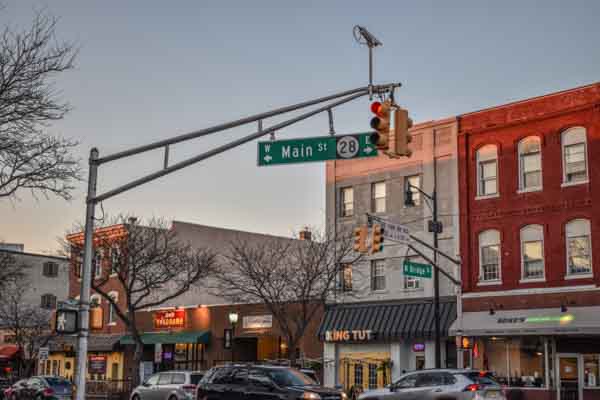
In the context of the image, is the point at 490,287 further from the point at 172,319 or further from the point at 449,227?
the point at 172,319

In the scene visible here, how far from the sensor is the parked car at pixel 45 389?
37281mm

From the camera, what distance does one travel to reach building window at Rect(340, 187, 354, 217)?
4403 cm

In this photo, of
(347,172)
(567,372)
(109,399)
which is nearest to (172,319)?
(109,399)

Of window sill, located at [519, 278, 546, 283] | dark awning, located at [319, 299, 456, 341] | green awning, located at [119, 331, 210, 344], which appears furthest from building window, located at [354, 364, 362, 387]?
green awning, located at [119, 331, 210, 344]

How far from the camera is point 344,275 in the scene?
141 ft

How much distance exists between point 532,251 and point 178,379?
15817 mm

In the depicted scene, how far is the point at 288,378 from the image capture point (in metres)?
23.3

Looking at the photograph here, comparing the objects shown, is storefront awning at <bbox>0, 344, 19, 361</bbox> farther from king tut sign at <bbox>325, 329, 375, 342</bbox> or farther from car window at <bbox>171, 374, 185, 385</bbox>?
car window at <bbox>171, 374, 185, 385</bbox>

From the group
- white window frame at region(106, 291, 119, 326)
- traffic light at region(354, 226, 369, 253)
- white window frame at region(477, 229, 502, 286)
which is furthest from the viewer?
white window frame at region(106, 291, 119, 326)

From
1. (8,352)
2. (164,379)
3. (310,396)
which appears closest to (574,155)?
(310,396)

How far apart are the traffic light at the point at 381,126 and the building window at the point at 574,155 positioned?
21.7 meters

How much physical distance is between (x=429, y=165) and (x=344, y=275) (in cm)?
727

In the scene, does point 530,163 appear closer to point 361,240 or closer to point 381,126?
point 361,240

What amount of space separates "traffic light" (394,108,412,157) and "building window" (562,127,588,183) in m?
21.5
